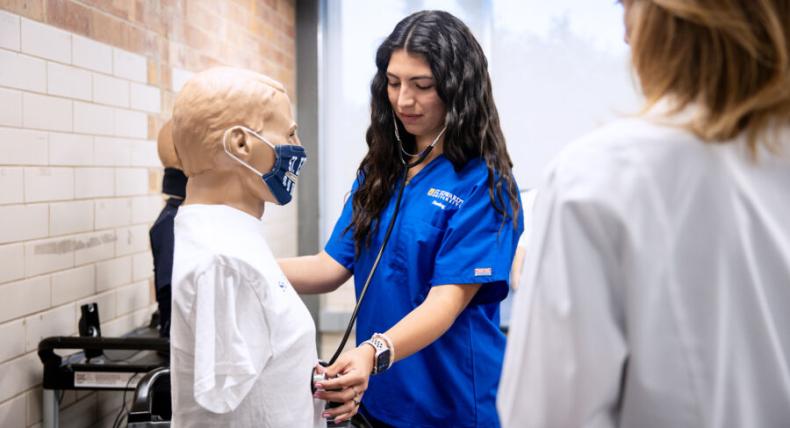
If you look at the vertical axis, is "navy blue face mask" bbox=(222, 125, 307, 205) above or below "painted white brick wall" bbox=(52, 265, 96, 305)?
above

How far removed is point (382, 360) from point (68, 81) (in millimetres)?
1458

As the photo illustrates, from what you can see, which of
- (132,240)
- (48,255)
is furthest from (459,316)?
(132,240)

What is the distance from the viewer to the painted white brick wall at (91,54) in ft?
6.91

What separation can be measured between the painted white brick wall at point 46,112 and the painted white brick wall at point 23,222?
237mm

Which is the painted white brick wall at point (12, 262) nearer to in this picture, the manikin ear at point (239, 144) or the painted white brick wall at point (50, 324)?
the painted white brick wall at point (50, 324)

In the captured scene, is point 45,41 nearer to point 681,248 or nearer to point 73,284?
point 73,284

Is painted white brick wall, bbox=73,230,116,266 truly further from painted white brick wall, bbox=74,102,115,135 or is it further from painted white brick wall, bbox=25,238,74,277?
painted white brick wall, bbox=74,102,115,135

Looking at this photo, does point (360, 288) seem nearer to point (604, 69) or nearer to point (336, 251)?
point (336, 251)

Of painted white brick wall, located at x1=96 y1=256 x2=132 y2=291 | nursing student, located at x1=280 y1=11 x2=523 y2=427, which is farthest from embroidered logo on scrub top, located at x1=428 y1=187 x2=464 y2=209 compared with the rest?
painted white brick wall, located at x1=96 y1=256 x2=132 y2=291

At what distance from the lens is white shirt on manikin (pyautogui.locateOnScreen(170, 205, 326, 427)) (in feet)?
3.34

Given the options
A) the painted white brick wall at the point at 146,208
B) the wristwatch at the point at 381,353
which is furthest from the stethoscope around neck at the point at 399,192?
the painted white brick wall at the point at 146,208

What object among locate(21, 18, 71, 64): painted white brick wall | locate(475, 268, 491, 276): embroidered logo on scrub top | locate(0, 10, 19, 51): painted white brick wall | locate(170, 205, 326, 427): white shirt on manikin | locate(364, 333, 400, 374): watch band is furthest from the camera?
locate(21, 18, 71, 64): painted white brick wall

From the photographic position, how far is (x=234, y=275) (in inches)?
41.5

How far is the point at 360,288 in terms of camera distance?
1.56 metres
